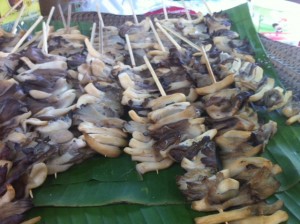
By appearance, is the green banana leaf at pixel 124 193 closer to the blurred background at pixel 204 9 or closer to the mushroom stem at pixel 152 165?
the mushroom stem at pixel 152 165

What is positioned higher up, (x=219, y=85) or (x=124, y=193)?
(x=219, y=85)

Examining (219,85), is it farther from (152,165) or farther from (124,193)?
(124,193)

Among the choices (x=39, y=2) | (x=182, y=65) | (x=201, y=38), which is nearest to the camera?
(x=182, y=65)

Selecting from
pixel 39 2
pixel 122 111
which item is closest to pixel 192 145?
pixel 122 111

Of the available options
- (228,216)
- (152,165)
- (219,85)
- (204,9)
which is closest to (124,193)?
(152,165)

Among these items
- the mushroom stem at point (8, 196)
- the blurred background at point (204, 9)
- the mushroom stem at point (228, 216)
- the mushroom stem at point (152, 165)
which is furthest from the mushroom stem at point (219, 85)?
the blurred background at point (204, 9)

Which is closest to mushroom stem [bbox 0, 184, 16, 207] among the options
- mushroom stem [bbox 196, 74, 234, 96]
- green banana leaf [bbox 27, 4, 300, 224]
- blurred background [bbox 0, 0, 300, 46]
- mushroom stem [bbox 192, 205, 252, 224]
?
green banana leaf [bbox 27, 4, 300, 224]

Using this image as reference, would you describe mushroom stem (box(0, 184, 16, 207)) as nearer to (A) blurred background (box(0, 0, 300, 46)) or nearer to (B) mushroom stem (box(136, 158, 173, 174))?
(B) mushroom stem (box(136, 158, 173, 174))

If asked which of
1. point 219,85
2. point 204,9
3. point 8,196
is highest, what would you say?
point 219,85

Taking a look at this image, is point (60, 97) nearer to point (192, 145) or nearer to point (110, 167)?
point (110, 167)
